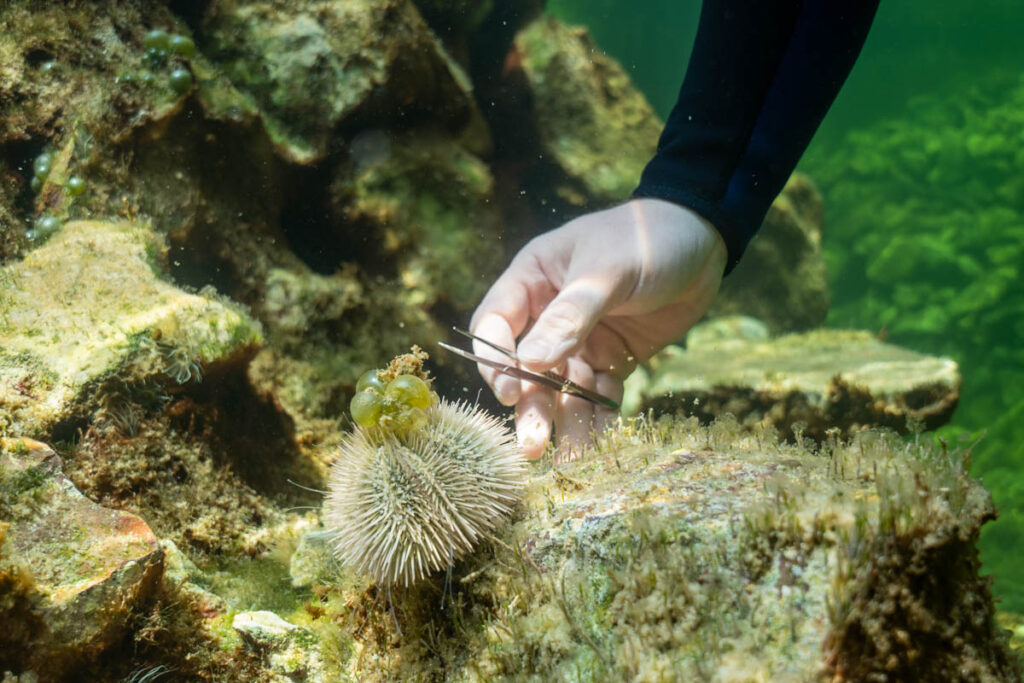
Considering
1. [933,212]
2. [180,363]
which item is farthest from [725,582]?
[933,212]

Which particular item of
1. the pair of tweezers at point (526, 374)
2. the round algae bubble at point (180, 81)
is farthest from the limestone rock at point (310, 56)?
the pair of tweezers at point (526, 374)

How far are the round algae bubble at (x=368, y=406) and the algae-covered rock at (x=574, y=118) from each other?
192 inches

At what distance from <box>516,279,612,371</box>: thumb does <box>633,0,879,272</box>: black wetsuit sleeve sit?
0.96 metres

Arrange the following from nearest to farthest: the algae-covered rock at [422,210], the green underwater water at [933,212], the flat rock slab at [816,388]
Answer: the algae-covered rock at [422,210] < the flat rock slab at [816,388] < the green underwater water at [933,212]

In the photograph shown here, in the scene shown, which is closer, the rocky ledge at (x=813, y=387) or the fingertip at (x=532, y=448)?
the fingertip at (x=532, y=448)

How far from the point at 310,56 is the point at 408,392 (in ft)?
11.1

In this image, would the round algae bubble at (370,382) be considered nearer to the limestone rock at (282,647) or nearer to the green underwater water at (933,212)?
the limestone rock at (282,647)

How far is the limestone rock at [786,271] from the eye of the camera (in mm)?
7496

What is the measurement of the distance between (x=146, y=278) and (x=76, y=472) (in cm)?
106

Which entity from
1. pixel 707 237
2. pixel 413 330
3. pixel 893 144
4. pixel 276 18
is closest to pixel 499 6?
pixel 276 18

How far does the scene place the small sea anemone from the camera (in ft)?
5.80

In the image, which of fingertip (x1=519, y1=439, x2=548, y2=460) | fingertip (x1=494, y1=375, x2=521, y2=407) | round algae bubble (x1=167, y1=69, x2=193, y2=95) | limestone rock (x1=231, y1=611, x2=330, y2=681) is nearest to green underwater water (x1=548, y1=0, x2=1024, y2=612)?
round algae bubble (x1=167, y1=69, x2=193, y2=95)

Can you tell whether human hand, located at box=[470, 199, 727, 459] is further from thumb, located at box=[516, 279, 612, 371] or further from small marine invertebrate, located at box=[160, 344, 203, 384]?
small marine invertebrate, located at box=[160, 344, 203, 384]

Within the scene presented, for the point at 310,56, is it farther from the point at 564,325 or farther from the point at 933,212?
the point at 933,212
